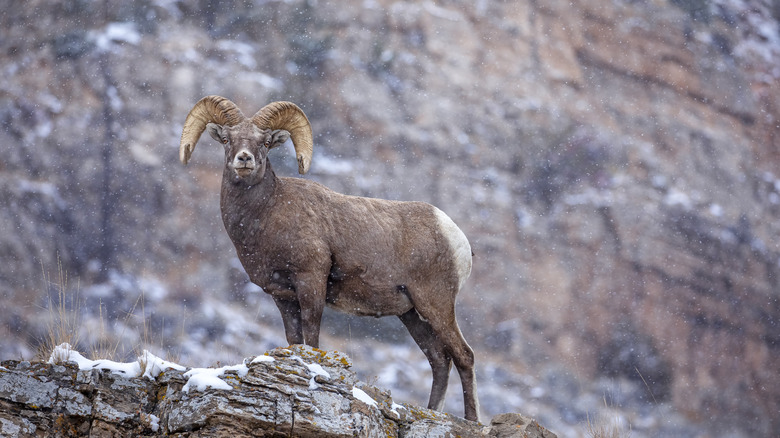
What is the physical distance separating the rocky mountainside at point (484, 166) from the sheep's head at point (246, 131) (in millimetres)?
10296

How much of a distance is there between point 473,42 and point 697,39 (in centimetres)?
619

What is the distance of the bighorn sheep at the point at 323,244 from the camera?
6156 millimetres

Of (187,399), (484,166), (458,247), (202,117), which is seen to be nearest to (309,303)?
(187,399)

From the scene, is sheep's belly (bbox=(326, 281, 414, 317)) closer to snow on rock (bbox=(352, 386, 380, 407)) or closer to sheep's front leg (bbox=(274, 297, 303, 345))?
sheep's front leg (bbox=(274, 297, 303, 345))

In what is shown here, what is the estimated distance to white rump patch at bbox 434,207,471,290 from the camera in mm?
7016

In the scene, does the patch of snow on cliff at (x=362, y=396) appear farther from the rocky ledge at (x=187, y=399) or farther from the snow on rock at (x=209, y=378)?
the snow on rock at (x=209, y=378)

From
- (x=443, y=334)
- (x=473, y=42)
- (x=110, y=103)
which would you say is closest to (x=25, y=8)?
(x=110, y=103)

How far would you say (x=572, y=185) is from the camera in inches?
795

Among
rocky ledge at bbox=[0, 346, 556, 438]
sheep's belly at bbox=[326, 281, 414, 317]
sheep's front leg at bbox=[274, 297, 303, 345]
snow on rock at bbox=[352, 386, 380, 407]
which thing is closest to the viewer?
rocky ledge at bbox=[0, 346, 556, 438]

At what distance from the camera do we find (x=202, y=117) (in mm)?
6594

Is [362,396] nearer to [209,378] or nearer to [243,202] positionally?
[209,378]

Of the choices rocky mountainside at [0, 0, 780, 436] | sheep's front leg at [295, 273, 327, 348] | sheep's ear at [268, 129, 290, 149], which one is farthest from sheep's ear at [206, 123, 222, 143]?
rocky mountainside at [0, 0, 780, 436]

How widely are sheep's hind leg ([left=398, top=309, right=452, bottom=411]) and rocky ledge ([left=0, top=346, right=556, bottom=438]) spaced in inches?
62.6

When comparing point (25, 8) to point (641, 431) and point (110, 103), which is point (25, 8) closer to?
point (110, 103)
